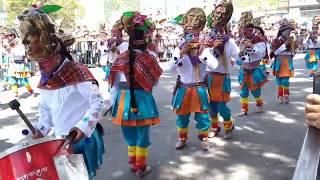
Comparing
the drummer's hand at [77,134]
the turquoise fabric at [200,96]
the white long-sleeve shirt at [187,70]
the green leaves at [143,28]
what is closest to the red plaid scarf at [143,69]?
the green leaves at [143,28]

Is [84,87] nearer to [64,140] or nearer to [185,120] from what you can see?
[64,140]

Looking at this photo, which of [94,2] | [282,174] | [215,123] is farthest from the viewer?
[94,2]

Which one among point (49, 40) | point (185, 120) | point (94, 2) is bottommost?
point (185, 120)

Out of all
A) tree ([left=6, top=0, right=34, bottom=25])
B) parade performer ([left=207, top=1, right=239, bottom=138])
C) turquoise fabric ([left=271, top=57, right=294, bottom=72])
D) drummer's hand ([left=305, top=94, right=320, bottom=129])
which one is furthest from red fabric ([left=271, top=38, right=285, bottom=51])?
tree ([left=6, top=0, right=34, bottom=25])

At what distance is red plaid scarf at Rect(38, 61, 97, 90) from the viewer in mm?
3117

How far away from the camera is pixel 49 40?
3.04 meters

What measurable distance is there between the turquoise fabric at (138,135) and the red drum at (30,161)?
7.99ft

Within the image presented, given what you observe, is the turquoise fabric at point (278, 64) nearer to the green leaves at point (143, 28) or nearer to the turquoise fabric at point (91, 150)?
the green leaves at point (143, 28)

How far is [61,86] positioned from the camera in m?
3.12

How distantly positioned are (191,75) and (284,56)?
3.62 m

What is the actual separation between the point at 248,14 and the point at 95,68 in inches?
451

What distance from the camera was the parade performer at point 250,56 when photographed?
7.25m

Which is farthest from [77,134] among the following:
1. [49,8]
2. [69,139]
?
[49,8]

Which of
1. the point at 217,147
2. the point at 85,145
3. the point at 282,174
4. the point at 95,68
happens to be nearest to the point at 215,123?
the point at 217,147
